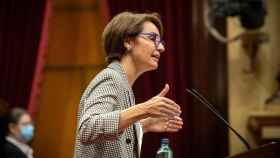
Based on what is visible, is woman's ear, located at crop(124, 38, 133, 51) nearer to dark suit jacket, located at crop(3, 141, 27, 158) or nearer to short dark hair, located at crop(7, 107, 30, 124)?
dark suit jacket, located at crop(3, 141, 27, 158)

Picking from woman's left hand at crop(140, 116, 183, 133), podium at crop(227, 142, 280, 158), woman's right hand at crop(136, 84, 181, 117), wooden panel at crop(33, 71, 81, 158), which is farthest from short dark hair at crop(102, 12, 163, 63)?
wooden panel at crop(33, 71, 81, 158)

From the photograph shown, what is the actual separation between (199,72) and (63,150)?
1324 millimetres

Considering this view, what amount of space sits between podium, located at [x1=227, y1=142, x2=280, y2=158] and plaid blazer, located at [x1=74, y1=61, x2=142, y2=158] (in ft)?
1.33

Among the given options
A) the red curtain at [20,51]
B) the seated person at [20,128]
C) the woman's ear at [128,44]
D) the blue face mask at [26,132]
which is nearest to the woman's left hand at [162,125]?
the woman's ear at [128,44]

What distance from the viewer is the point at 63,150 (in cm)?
498

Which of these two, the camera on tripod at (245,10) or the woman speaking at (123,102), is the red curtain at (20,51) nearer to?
the camera on tripod at (245,10)

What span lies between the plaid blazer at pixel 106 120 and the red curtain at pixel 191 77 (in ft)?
7.64

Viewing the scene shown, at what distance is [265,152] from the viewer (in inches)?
66.9

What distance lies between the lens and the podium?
1.68 metres

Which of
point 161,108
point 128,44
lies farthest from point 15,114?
point 161,108

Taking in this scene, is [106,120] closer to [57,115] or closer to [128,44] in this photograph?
[128,44]

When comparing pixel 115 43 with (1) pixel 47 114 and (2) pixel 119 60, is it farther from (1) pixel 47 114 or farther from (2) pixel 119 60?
(1) pixel 47 114

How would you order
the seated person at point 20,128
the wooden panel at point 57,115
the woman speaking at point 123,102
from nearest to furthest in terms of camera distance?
1. the woman speaking at point 123,102
2. the seated person at point 20,128
3. the wooden panel at point 57,115

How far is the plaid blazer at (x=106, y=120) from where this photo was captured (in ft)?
6.08
